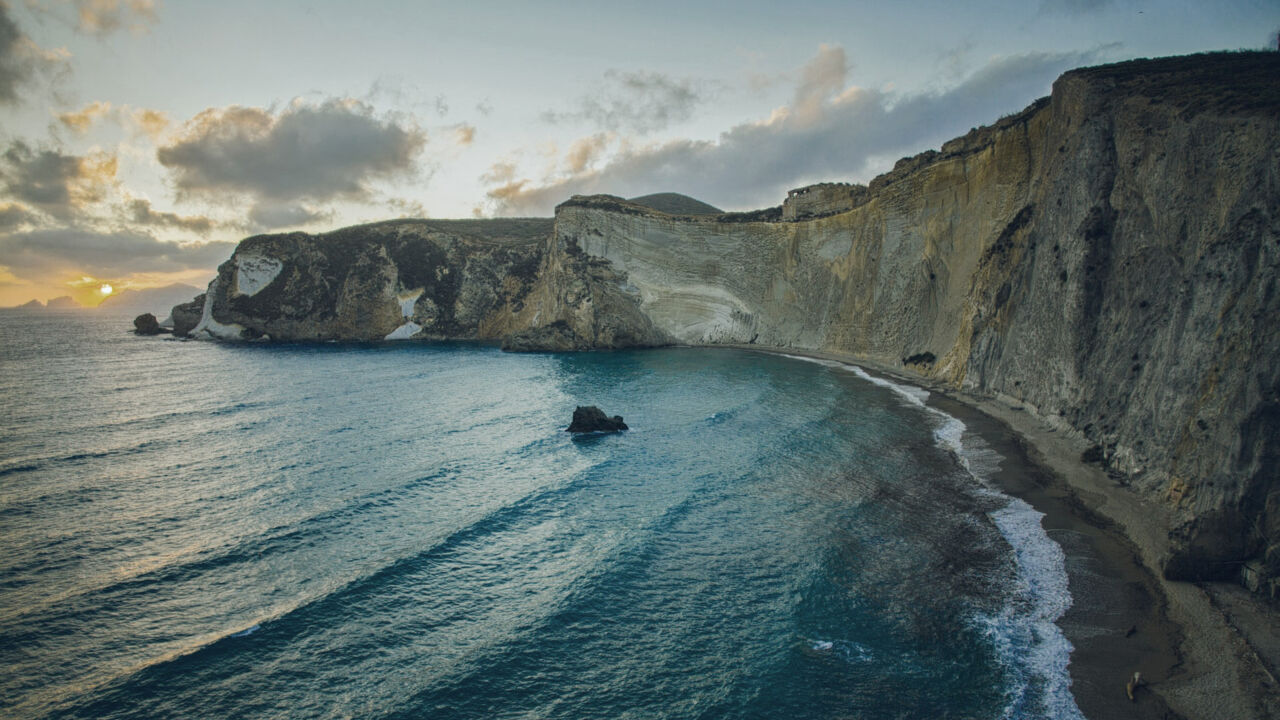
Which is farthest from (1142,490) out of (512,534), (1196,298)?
(512,534)

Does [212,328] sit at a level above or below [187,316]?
below

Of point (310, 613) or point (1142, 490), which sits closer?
point (310, 613)

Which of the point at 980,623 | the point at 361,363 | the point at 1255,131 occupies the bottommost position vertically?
the point at 980,623

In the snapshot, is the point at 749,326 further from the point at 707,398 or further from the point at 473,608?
the point at 473,608

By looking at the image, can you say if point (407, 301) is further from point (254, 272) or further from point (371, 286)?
point (254, 272)

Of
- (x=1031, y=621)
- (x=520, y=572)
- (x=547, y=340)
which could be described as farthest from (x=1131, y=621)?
(x=547, y=340)

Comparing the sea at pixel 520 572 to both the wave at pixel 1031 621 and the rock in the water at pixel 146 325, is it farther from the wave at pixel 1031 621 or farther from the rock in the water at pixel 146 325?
the rock in the water at pixel 146 325
